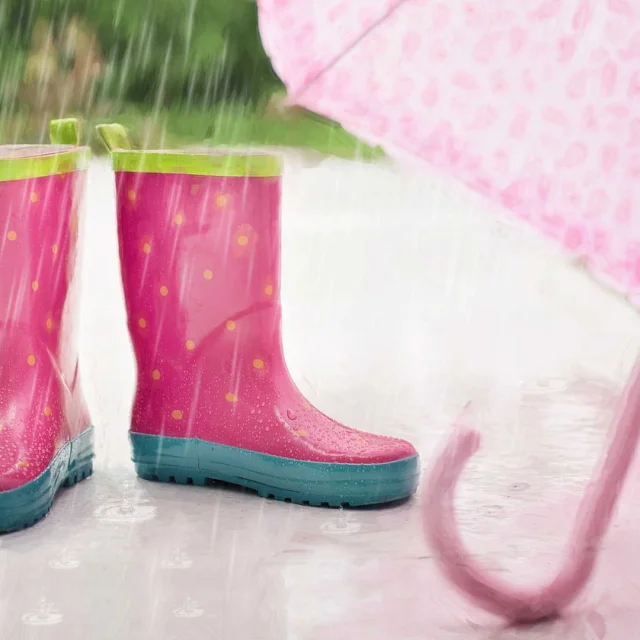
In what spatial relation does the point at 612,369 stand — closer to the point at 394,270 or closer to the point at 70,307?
the point at 70,307

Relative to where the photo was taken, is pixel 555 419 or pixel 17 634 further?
pixel 555 419

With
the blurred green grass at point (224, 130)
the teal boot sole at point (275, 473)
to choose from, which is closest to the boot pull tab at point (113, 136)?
the teal boot sole at point (275, 473)

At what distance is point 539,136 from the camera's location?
1026 mm

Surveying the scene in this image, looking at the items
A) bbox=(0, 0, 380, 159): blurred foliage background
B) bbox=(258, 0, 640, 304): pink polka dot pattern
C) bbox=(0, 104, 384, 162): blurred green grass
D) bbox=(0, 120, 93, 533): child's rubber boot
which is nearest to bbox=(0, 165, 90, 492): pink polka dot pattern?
bbox=(0, 120, 93, 533): child's rubber boot

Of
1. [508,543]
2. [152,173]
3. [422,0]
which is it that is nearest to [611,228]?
[422,0]

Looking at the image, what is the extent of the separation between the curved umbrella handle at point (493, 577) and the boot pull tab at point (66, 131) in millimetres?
703

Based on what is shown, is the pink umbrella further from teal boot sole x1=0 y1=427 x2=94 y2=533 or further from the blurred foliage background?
the blurred foliage background

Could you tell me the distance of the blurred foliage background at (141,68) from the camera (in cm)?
675

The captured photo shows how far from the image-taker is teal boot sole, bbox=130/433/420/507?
1.30 metres

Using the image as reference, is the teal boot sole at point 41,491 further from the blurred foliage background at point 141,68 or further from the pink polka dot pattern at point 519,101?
the blurred foliage background at point 141,68

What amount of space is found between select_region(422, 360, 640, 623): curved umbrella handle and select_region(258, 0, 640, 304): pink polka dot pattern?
15cm

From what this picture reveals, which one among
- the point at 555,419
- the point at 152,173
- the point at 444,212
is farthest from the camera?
the point at 444,212

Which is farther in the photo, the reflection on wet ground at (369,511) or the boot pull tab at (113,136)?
the boot pull tab at (113,136)

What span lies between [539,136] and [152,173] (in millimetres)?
525
